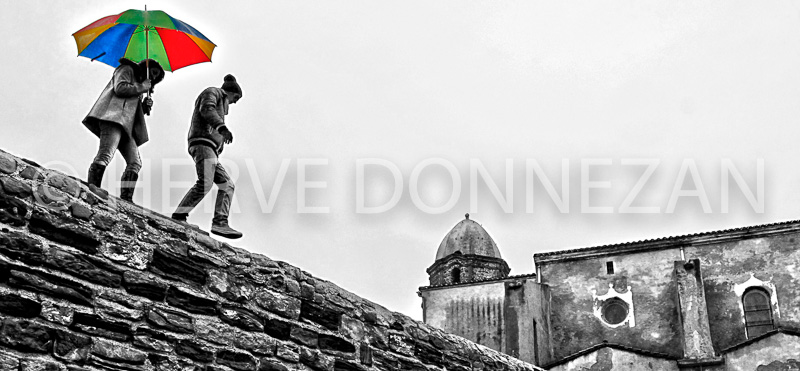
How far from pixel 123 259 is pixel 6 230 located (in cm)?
69

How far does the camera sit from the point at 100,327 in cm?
453

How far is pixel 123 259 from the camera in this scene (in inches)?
188

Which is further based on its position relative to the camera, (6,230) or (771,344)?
(771,344)

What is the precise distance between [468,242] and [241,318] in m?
30.0

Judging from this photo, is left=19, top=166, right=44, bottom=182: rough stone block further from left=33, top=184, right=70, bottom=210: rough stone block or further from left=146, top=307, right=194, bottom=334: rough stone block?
left=146, top=307, right=194, bottom=334: rough stone block

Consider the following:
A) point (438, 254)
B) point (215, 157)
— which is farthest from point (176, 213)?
point (438, 254)

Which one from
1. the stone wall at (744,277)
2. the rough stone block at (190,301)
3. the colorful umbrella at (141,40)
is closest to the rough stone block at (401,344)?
→ the rough stone block at (190,301)

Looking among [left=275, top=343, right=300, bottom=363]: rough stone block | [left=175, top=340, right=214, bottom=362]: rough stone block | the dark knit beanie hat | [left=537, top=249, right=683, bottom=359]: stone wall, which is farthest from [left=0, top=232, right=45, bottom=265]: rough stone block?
[left=537, top=249, right=683, bottom=359]: stone wall

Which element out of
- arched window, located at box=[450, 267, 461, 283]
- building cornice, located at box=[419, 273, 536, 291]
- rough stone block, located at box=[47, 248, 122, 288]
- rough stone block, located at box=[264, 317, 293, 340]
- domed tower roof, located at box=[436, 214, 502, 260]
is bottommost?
rough stone block, located at box=[264, 317, 293, 340]

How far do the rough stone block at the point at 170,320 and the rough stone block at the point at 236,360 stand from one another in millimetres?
271

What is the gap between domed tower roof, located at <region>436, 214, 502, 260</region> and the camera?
3475cm

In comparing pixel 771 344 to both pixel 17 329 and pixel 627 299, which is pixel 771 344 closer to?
pixel 627 299

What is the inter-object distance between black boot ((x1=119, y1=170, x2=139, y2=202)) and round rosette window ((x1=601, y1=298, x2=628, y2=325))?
22336 millimetres

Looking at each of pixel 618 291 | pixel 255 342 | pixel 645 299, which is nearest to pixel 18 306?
pixel 255 342
